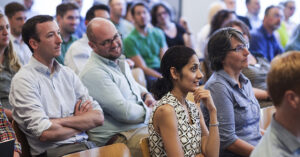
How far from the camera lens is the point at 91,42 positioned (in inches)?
111

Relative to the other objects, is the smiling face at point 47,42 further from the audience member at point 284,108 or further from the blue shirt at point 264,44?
the blue shirt at point 264,44

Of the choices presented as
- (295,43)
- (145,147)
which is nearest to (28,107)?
(145,147)

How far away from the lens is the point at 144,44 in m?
4.60

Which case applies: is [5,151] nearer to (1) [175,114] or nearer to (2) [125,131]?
(1) [175,114]

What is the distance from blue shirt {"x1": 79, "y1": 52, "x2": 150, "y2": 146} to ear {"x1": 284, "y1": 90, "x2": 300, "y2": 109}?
1.44 m

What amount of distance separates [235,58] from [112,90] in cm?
83

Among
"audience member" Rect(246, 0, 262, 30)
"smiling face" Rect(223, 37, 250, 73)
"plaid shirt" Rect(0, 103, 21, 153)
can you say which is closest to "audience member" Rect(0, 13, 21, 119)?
"plaid shirt" Rect(0, 103, 21, 153)

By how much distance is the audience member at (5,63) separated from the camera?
2778 mm

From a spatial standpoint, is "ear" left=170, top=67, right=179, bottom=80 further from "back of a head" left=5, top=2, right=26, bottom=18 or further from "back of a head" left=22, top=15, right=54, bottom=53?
"back of a head" left=5, top=2, right=26, bottom=18

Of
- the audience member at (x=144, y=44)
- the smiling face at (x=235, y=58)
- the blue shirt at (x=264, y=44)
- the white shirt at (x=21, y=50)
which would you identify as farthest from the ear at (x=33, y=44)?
the blue shirt at (x=264, y=44)

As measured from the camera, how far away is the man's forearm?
2.29 meters

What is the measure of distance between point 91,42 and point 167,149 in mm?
1261

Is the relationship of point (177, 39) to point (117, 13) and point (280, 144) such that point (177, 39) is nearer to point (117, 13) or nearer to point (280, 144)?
point (117, 13)

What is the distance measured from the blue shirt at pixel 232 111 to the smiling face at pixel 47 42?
96 cm
